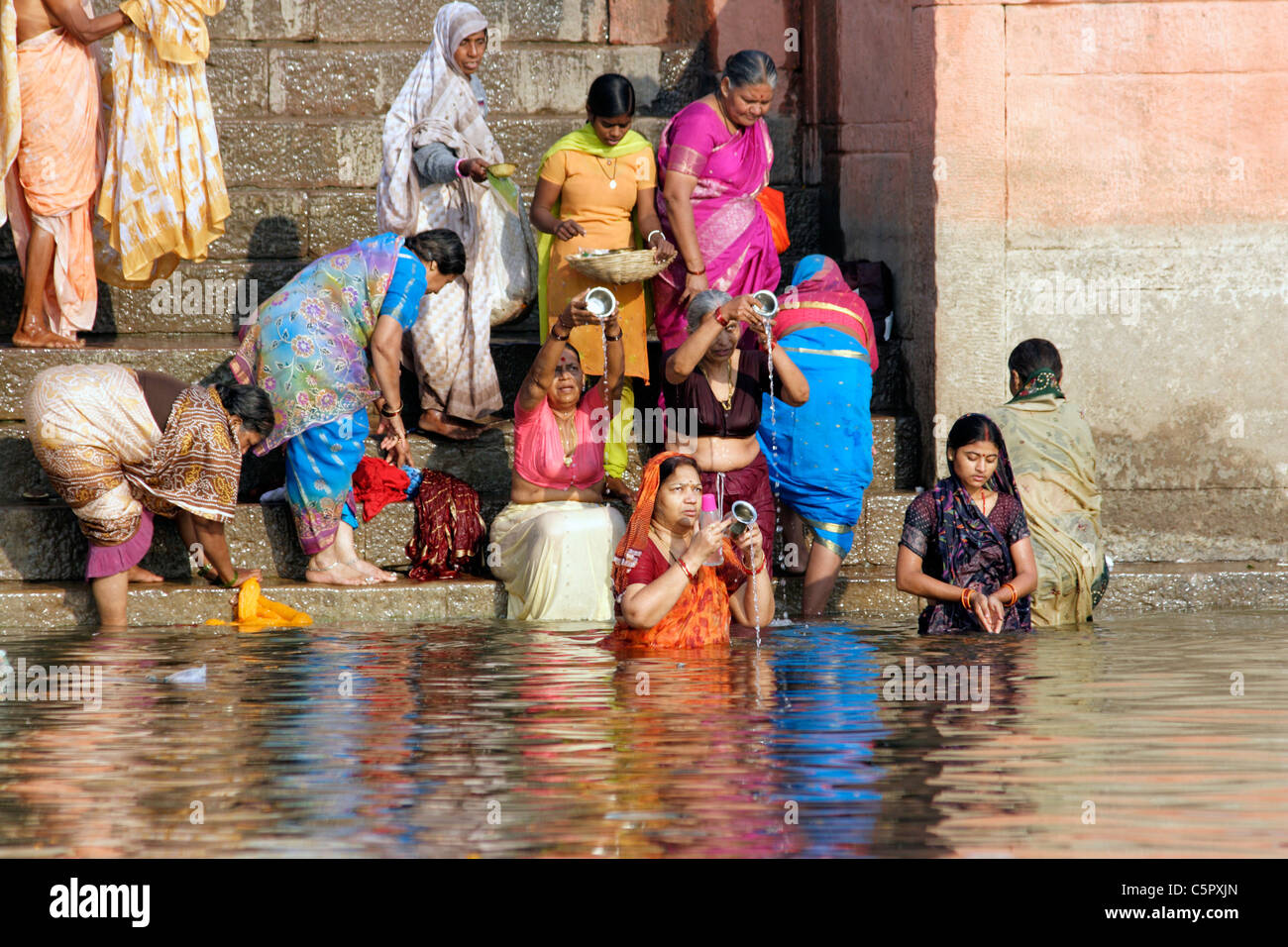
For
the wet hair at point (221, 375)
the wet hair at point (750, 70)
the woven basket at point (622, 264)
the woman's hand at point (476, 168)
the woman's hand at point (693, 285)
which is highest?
the wet hair at point (750, 70)

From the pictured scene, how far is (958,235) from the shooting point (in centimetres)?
855

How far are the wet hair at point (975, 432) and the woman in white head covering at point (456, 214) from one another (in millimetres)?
2251

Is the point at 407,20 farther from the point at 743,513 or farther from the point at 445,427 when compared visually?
the point at 743,513

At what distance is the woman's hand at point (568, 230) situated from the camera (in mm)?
8073

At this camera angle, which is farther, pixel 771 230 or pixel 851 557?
pixel 771 230

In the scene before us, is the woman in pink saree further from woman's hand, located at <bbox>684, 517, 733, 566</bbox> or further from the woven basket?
woman's hand, located at <bbox>684, 517, 733, 566</bbox>

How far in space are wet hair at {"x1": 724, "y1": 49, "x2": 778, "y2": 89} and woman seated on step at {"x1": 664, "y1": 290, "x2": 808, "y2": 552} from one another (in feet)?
3.78

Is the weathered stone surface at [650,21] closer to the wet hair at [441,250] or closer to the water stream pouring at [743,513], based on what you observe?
the wet hair at [441,250]

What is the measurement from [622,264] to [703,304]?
25.2 inches

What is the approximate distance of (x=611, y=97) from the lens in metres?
7.98

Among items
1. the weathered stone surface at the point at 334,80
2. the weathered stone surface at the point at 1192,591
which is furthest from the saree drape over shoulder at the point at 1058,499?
the weathered stone surface at the point at 334,80

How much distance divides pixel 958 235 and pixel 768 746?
4.30 metres
